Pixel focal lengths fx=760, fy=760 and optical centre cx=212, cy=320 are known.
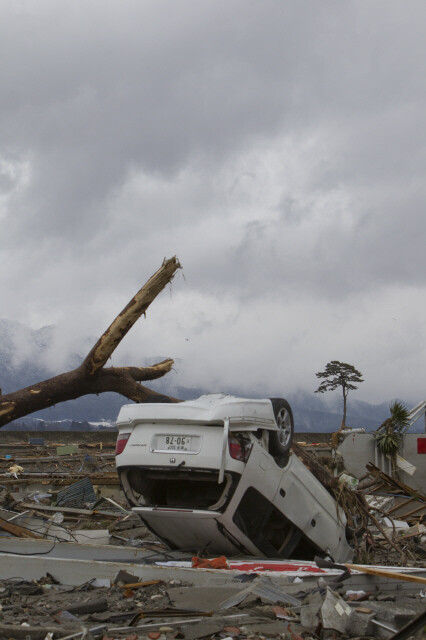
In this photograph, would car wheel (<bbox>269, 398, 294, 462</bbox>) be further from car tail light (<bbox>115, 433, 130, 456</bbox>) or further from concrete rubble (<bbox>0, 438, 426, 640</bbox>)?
car tail light (<bbox>115, 433, 130, 456</bbox>)

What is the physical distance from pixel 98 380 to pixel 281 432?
403 centimetres

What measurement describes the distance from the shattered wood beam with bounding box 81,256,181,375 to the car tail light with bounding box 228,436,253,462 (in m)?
3.70

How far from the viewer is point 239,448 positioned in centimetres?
671

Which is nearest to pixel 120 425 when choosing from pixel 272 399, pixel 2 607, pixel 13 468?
pixel 272 399

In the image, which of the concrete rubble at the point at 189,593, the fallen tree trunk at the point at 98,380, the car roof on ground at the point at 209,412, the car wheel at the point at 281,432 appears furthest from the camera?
the fallen tree trunk at the point at 98,380

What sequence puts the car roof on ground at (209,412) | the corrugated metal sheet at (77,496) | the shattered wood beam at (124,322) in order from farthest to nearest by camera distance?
the corrugated metal sheet at (77,496) → the shattered wood beam at (124,322) → the car roof on ground at (209,412)

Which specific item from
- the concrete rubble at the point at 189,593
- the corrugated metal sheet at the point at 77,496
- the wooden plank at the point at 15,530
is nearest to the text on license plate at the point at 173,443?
the concrete rubble at the point at 189,593

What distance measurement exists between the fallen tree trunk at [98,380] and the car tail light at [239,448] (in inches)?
143

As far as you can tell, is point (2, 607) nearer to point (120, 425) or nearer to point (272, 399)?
point (120, 425)

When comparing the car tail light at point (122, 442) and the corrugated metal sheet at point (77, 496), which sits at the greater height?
the car tail light at point (122, 442)

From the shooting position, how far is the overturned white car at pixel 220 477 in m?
6.71

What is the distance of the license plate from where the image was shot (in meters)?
6.75

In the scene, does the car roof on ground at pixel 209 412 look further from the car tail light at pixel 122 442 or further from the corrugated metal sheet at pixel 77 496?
the corrugated metal sheet at pixel 77 496

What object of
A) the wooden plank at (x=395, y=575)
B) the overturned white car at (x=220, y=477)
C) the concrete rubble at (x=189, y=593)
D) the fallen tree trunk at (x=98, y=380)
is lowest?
the concrete rubble at (x=189, y=593)
